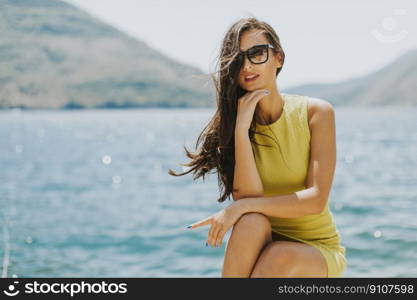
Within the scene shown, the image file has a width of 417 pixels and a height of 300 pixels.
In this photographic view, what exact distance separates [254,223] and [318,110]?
2.57ft

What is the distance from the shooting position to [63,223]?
506 inches

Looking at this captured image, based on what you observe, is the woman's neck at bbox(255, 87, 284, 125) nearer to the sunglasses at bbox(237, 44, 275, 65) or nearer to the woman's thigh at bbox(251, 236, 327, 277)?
the sunglasses at bbox(237, 44, 275, 65)

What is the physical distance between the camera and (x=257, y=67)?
10.9 ft

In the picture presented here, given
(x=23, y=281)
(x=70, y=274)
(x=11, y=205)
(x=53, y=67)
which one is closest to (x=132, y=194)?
(x=11, y=205)

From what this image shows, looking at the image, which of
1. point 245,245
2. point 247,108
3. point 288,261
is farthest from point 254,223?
point 247,108

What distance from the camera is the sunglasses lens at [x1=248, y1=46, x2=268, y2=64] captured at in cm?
326

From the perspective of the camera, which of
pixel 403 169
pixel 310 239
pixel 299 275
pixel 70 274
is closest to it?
pixel 299 275

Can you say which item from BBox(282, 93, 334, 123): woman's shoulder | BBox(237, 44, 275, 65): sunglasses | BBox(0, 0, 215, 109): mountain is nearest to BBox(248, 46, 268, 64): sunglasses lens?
BBox(237, 44, 275, 65): sunglasses

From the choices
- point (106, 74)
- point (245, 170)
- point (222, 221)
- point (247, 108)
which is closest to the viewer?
point (222, 221)

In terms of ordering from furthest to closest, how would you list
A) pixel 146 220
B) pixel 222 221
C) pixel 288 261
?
1. pixel 146 220
2. pixel 222 221
3. pixel 288 261

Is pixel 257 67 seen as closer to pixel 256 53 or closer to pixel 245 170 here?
pixel 256 53

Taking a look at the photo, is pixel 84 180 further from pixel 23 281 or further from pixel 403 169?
pixel 23 281

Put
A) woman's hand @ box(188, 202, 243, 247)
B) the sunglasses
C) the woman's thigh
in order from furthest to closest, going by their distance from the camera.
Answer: the sunglasses → woman's hand @ box(188, 202, 243, 247) → the woman's thigh

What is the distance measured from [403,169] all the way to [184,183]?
8139 millimetres
